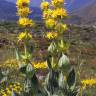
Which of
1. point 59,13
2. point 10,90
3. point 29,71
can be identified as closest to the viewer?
point 59,13

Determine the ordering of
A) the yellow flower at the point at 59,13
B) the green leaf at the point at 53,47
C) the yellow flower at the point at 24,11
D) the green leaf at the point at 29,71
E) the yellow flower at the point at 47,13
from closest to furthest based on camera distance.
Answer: the yellow flower at the point at 59,13
the yellow flower at the point at 47,13
the yellow flower at the point at 24,11
the green leaf at the point at 53,47
the green leaf at the point at 29,71

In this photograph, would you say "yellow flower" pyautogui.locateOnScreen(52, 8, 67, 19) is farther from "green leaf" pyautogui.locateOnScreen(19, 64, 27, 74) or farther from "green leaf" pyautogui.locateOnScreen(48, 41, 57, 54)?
"green leaf" pyautogui.locateOnScreen(19, 64, 27, 74)

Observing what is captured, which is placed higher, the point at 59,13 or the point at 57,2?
the point at 57,2

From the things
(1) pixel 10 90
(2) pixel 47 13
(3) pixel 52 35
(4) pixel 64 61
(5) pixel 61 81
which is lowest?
(1) pixel 10 90

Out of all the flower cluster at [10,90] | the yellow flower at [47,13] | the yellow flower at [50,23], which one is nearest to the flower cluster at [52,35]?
the yellow flower at [50,23]

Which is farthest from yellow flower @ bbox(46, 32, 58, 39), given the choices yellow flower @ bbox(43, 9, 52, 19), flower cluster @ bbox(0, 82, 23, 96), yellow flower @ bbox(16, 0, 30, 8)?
flower cluster @ bbox(0, 82, 23, 96)

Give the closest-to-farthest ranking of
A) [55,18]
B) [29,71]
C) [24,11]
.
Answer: [55,18], [24,11], [29,71]

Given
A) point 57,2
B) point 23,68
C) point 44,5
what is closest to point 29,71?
point 23,68

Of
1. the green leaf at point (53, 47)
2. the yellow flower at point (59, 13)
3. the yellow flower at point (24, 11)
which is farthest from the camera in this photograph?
the green leaf at point (53, 47)

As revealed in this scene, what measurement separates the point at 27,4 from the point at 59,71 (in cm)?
116

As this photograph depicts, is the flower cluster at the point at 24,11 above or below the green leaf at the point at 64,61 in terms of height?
above

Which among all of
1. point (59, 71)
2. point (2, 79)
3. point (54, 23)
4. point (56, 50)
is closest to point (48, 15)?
point (54, 23)

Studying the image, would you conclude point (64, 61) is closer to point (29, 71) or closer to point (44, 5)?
point (29, 71)

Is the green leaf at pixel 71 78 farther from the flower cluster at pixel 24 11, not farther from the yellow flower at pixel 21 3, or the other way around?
the yellow flower at pixel 21 3
